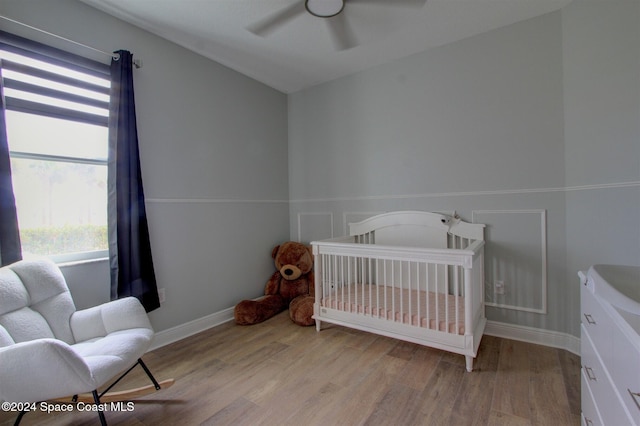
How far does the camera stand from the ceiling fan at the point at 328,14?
4.63 ft

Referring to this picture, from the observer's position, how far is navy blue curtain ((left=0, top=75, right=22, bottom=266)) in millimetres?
1485

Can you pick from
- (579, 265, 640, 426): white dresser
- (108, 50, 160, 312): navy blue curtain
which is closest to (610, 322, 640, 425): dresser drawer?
(579, 265, 640, 426): white dresser

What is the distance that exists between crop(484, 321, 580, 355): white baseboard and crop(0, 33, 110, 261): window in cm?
298

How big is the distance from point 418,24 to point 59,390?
2.92 metres

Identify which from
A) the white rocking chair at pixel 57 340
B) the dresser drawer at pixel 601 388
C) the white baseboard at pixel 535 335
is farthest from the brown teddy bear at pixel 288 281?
the dresser drawer at pixel 601 388

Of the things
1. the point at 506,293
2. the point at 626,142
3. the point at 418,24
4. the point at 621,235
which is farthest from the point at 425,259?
the point at 418,24

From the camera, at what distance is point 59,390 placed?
1.13 meters

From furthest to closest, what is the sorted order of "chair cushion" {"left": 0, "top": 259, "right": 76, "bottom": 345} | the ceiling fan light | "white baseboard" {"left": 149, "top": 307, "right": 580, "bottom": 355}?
"white baseboard" {"left": 149, "top": 307, "right": 580, "bottom": 355} → the ceiling fan light → "chair cushion" {"left": 0, "top": 259, "right": 76, "bottom": 345}

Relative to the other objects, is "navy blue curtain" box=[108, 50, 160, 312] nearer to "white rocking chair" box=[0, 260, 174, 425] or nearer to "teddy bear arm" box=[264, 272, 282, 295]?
"white rocking chair" box=[0, 260, 174, 425]

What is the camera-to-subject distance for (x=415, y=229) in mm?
2545

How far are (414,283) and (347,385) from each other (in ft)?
3.88

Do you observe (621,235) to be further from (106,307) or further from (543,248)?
(106,307)

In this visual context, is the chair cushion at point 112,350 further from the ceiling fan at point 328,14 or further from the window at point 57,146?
the ceiling fan at point 328,14

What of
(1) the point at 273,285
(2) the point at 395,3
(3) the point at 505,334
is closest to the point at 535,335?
(3) the point at 505,334
